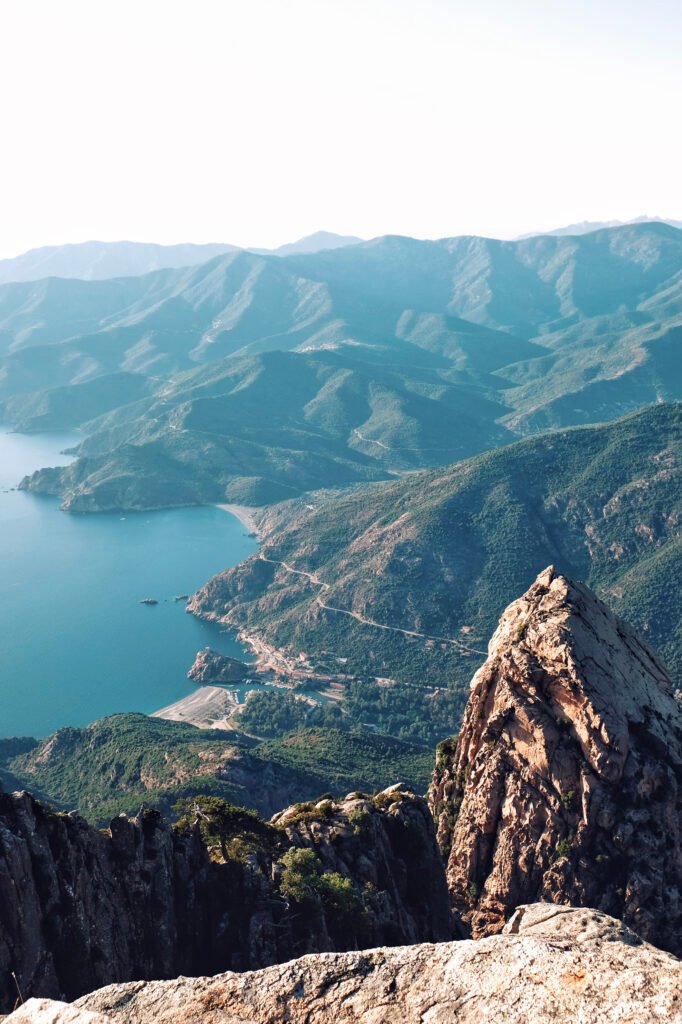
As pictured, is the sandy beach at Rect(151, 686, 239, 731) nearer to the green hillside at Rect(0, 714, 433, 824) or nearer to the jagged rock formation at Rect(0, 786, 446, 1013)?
the green hillside at Rect(0, 714, 433, 824)

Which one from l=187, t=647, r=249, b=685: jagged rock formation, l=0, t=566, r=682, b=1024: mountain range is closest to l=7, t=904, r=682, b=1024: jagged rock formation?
l=0, t=566, r=682, b=1024: mountain range

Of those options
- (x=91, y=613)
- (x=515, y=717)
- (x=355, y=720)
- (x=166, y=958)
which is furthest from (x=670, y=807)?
(x=91, y=613)

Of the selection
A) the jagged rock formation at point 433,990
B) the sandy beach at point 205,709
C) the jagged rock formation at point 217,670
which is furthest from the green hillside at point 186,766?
the jagged rock formation at point 433,990

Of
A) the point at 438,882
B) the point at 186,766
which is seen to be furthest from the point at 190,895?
the point at 186,766

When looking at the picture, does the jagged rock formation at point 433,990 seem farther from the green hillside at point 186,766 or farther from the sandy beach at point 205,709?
the sandy beach at point 205,709

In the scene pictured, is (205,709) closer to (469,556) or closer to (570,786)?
(469,556)

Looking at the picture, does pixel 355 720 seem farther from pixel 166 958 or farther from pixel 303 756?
pixel 166 958
